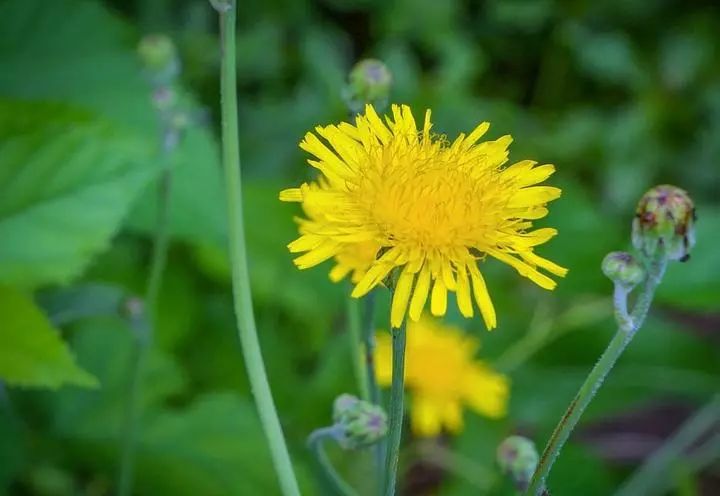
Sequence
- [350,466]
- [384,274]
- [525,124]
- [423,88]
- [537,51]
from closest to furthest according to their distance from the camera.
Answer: [384,274], [350,466], [423,88], [525,124], [537,51]

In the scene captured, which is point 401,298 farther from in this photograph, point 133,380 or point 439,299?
point 133,380

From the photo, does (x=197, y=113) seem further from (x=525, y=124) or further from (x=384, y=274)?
(x=525, y=124)

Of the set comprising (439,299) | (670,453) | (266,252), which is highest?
(266,252)

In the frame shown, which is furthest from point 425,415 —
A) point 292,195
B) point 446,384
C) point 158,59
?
point 292,195

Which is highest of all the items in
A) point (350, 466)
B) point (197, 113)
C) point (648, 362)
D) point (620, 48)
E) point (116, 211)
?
point (620, 48)

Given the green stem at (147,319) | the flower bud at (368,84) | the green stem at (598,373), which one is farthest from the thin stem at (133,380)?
the green stem at (598,373)

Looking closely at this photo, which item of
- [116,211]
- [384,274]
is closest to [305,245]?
[384,274]
